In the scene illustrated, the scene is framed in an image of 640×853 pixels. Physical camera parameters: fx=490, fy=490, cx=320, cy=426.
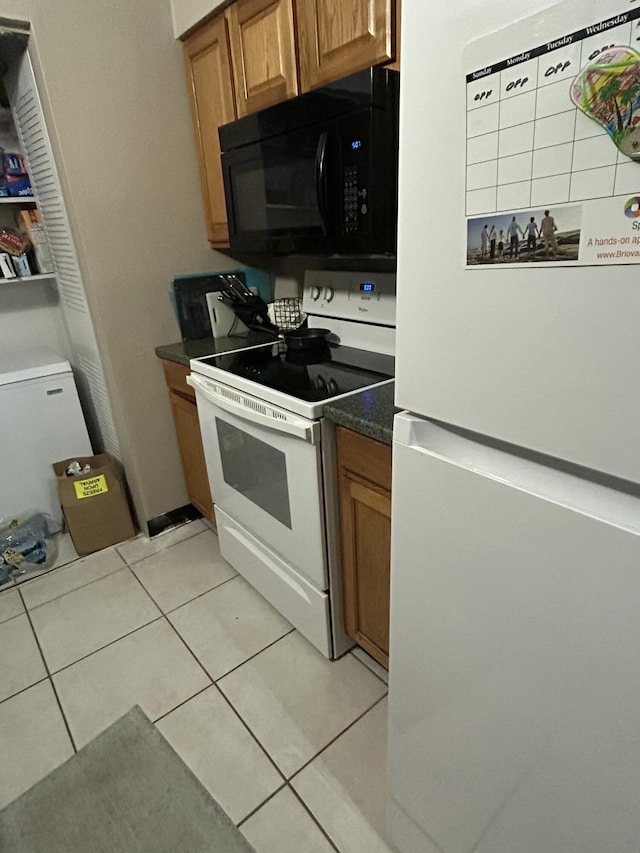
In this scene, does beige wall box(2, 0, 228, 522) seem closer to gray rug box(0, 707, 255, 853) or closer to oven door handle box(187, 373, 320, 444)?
oven door handle box(187, 373, 320, 444)

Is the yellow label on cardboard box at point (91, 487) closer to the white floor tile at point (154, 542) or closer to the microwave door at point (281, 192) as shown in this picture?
the white floor tile at point (154, 542)

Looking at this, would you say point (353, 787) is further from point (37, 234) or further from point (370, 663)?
point (37, 234)

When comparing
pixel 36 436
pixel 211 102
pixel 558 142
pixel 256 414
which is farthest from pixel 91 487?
pixel 558 142

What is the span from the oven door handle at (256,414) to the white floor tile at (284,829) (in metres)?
0.95

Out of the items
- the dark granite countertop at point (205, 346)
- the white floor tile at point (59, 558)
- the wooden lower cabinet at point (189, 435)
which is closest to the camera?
the dark granite countertop at point (205, 346)

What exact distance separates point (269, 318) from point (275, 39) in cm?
100

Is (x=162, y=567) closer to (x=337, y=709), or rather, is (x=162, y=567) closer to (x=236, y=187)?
(x=337, y=709)

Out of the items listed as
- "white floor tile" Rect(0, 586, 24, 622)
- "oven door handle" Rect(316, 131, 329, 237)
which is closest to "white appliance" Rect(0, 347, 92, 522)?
"white floor tile" Rect(0, 586, 24, 622)

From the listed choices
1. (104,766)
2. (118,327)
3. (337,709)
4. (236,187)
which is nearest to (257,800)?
(337,709)

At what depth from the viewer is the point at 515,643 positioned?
0.70 meters

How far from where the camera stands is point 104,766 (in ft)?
4.52

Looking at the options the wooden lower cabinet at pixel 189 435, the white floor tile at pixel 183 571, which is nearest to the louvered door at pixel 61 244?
the wooden lower cabinet at pixel 189 435

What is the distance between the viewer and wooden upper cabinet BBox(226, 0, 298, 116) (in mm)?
1453

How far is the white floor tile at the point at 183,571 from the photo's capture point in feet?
6.58
